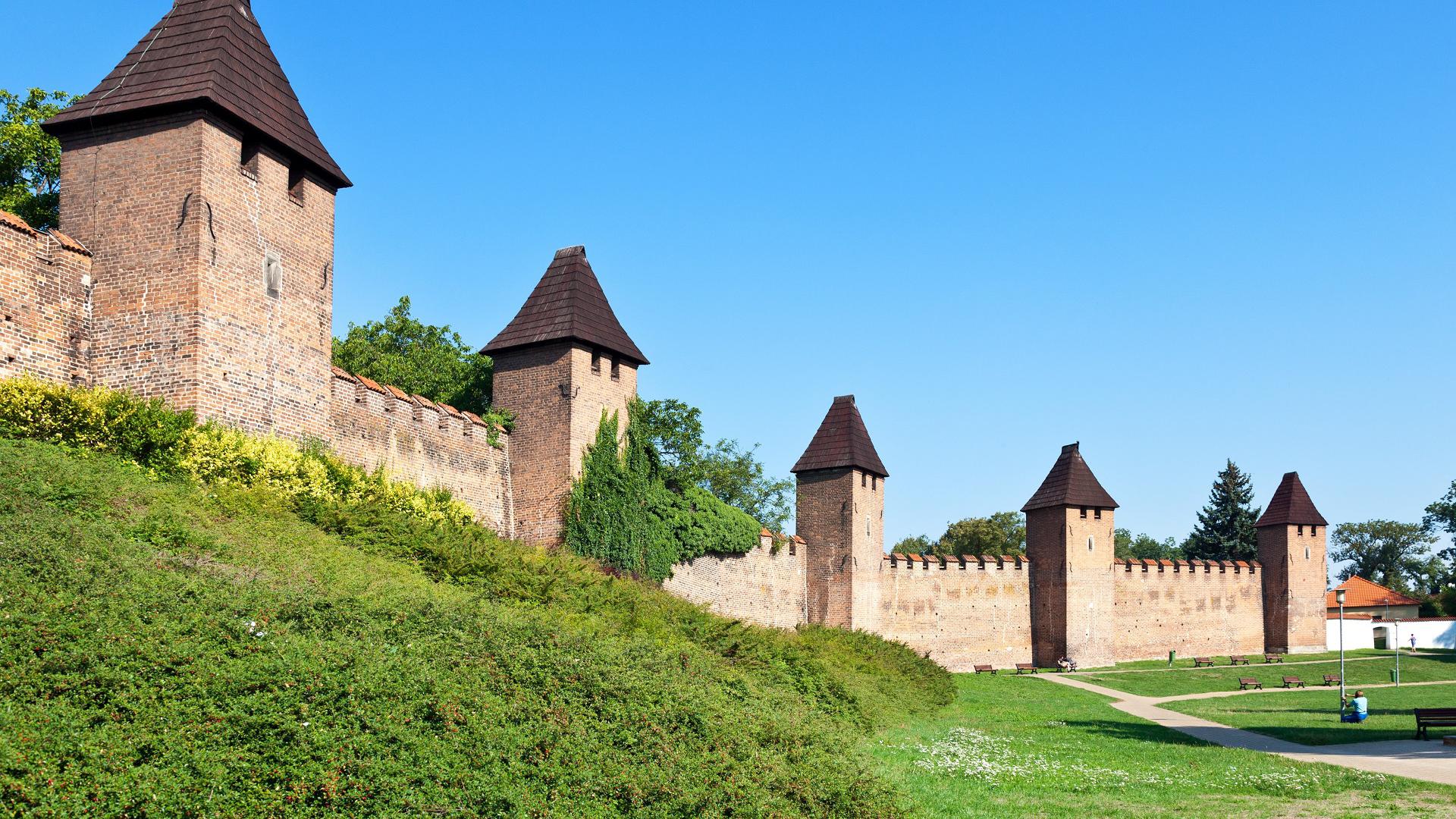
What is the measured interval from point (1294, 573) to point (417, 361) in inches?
1452

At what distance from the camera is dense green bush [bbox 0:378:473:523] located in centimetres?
1419

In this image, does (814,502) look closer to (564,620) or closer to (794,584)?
(794,584)

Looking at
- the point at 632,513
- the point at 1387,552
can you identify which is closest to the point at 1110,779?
the point at 632,513

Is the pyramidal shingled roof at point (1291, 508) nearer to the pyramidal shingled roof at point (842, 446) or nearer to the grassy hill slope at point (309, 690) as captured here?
the pyramidal shingled roof at point (842, 446)

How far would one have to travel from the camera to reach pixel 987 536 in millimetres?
69938

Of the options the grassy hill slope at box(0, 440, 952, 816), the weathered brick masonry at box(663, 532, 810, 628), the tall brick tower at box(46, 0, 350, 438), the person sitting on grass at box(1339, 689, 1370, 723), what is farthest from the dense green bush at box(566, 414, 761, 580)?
the person sitting on grass at box(1339, 689, 1370, 723)

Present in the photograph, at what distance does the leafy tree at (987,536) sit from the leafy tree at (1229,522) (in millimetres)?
10222

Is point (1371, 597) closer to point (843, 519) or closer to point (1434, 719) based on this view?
point (843, 519)

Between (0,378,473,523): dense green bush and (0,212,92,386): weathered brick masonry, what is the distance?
1.49 ft

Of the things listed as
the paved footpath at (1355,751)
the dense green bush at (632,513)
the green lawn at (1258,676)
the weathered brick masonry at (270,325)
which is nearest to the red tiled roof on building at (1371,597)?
the green lawn at (1258,676)

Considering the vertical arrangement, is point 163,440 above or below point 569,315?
below

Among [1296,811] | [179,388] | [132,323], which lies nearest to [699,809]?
[1296,811]

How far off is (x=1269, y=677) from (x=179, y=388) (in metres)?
34.5

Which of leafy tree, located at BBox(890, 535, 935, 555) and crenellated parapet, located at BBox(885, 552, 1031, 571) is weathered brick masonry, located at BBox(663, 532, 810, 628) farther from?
leafy tree, located at BBox(890, 535, 935, 555)
